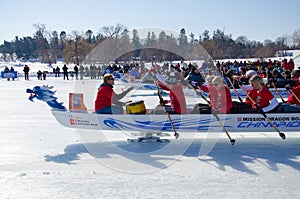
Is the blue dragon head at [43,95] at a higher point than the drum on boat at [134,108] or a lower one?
higher

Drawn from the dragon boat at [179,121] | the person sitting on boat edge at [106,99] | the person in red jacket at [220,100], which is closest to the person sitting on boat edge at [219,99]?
the person in red jacket at [220,100]

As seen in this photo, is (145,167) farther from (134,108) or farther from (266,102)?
(266,102)

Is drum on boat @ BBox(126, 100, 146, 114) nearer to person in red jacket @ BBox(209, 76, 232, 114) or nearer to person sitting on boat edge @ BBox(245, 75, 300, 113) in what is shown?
person in red jacket @ BBox(209, 76, 232, 114)

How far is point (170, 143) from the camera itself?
632 centimetres

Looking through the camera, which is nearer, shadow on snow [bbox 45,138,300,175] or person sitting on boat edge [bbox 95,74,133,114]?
shadow on snow [bbox 45,138,300,175]

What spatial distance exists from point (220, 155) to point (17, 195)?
10.1 ft

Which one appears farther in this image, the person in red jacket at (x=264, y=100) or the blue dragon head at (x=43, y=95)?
the blue dragon head at (x=43, y=95)

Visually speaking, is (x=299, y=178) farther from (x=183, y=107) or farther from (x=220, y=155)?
(x=183, y=107)

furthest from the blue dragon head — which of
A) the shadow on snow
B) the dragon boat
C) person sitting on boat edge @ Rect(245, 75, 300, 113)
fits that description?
person sitting on boat edge @ Rect(245, 75, 300, 113)

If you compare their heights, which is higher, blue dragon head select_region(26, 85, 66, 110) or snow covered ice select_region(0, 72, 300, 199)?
blue dragon head select_region(26, 85, 66, 110)

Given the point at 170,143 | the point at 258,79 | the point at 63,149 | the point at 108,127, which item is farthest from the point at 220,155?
the point at 63,149

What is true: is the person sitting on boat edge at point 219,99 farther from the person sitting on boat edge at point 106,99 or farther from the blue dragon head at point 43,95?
the blue dragon head at point 43,95

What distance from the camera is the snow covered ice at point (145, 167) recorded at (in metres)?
4.11

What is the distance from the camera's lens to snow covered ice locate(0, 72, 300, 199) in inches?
162
